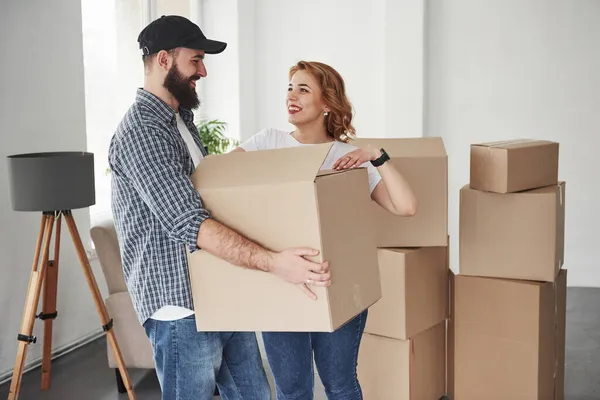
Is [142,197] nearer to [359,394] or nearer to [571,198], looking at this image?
[359,394]

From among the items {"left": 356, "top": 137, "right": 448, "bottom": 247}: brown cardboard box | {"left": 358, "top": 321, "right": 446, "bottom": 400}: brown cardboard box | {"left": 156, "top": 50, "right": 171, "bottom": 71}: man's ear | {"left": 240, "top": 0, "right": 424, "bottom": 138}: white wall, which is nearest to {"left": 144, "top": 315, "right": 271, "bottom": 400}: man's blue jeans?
{"left": 156, "top": 50, "right": 171, "bottom": 71}: man's ear

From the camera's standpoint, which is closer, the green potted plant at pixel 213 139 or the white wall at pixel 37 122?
the white wall at pixel 37 122

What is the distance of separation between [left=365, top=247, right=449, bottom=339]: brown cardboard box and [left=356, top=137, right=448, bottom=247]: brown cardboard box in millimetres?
68

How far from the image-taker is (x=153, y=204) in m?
1.52

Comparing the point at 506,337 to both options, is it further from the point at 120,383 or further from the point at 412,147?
the point at 120,383

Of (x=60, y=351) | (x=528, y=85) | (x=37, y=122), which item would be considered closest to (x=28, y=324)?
(x=60, y=351)

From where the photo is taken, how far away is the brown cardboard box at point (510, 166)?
249 cm

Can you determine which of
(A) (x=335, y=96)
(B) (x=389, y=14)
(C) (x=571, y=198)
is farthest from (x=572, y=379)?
(B) (x=389, y=14)

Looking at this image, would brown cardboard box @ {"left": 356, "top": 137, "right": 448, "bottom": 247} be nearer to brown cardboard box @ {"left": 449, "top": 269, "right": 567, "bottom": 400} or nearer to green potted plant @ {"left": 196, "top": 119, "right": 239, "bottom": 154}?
brown cardboard box @ {"left": 449, "top": 269, "right": 567, "bottom": 400}

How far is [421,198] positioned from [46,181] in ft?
4.72

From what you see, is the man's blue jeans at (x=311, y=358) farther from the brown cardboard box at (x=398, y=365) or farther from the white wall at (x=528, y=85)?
the white wall at (x=528, y=85)

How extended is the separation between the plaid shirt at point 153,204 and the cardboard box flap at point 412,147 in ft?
3.38

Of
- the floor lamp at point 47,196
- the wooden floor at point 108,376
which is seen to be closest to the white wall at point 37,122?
the wooden floor at point 108,376

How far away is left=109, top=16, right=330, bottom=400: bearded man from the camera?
1.50m
